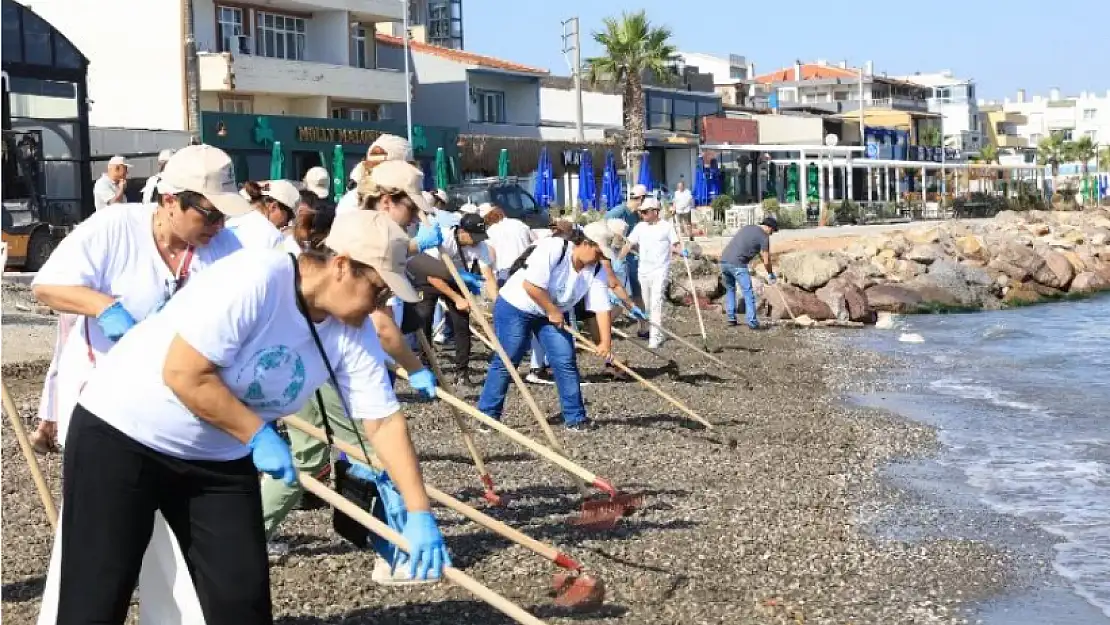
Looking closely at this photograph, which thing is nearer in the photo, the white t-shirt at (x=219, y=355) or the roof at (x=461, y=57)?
the white t-shirt at (x=219, y=355)

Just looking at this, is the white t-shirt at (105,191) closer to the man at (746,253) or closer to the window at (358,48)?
the man at (746,253)

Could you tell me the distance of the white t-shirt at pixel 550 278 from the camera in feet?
34.8

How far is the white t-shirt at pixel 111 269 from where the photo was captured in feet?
17.0

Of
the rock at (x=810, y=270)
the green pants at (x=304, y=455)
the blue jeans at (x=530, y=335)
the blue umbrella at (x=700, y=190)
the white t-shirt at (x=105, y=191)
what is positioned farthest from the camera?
the blue umbrella at (x=700, y=190)

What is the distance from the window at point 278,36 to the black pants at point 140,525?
38.6 metres

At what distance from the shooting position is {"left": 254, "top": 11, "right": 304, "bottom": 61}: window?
41.9 metres

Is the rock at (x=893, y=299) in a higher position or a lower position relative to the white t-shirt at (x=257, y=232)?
lower

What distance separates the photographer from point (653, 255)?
17469 millimetres

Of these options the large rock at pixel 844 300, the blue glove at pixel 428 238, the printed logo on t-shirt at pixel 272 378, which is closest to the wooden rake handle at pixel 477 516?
the printed logo on t-shirt at pixel 272 378

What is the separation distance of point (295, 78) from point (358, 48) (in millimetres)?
5295

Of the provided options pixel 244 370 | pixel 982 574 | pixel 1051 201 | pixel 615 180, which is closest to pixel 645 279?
pixel 982 574

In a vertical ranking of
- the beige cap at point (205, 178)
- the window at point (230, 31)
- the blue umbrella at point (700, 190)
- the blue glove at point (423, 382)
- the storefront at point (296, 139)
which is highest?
the window at point (230, 31)

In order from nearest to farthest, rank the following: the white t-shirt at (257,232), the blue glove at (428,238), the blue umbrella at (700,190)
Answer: the white t-shirt at (257,232) < the blue glove at (428,238) < the blue umbrella at (700,190)

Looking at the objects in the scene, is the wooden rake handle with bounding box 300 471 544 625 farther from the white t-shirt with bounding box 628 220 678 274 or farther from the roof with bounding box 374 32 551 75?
the roof with bounding box 374 32 551 75
